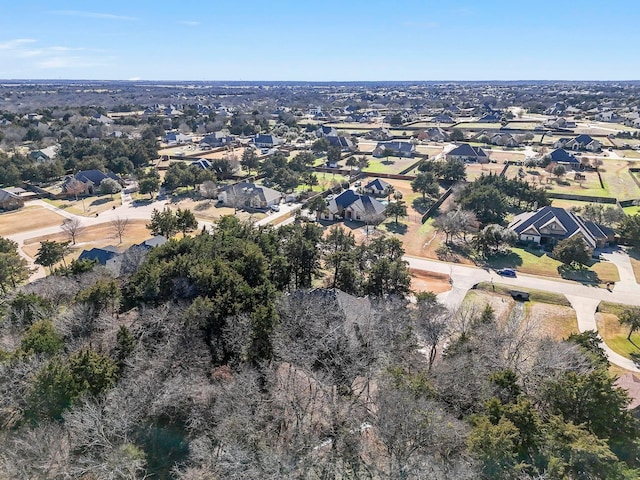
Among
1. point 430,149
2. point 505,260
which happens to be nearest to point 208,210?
point 505,260

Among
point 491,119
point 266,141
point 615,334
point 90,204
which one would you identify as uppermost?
point 491,119

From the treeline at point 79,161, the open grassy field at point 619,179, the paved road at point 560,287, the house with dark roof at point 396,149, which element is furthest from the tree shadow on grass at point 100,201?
the open grassy field at point 619,179

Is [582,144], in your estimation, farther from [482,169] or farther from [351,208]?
[351,208]

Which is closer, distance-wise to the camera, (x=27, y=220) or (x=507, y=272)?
(x=507, y=272)

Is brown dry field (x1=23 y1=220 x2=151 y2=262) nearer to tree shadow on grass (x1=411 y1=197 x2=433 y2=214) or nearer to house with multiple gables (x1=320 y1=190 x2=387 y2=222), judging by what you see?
house with multiple gables (x1=320 y1=190 x2=387 y2=222)

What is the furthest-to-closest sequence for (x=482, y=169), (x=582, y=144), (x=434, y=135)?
(x=434, y=135) → (x=582, y=144) → (x=482, y=169)

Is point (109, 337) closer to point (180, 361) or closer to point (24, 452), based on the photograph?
point (180, 361)
